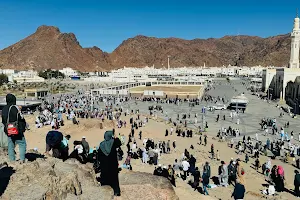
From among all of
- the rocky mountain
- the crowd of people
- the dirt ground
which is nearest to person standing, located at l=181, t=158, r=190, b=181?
the crowd of people

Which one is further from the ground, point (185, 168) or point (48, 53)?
point (48, 53)

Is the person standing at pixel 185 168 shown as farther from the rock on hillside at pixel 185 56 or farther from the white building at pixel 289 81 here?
the rock on hillside at pixel 185 56

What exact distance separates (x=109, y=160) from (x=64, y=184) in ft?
2.46

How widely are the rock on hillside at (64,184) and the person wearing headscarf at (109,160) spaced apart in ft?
0.40

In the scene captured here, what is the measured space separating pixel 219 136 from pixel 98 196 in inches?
630

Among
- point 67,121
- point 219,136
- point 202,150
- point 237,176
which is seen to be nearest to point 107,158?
point 237,176

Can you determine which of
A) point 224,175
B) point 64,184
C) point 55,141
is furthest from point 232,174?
point 64,184

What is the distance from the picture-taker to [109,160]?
466cm

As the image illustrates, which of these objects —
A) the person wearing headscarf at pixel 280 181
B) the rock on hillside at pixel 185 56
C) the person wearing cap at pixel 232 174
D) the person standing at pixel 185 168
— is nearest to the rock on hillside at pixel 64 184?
the person standing at pixel 185 168

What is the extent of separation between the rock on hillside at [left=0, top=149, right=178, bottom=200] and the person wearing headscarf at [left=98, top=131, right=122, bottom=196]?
121 mm

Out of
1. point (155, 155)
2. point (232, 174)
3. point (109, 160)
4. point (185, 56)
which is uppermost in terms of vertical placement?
point (185, 56)

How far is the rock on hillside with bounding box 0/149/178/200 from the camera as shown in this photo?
4406mm

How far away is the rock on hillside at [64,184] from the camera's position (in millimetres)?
4406

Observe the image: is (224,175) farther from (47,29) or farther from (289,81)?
(47,29)
